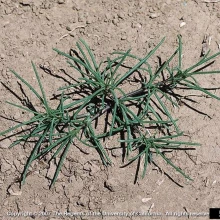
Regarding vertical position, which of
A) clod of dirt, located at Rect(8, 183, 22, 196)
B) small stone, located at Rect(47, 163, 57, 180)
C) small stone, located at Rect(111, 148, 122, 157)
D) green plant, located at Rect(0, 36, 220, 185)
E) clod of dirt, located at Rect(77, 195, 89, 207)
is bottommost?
clod of dirt, located at Rect(77, 195, 89, 207)

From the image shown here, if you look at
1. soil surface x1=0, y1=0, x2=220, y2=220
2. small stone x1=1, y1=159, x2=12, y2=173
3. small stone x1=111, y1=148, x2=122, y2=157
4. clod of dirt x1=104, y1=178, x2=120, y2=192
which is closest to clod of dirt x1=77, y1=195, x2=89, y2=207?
soil surface x1=0, y1=0, x2=220, y2=220

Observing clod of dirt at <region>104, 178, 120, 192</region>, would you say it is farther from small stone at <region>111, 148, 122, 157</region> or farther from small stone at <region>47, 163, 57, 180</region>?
small stone at <region>47, 163, 57, 180</region>

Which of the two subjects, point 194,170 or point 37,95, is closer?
point 37,95

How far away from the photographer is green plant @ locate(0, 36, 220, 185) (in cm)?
181

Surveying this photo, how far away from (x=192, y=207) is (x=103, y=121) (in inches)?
25.6

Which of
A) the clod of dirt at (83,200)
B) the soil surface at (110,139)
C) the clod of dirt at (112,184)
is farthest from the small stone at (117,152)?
the clod of dirt at (83,200)

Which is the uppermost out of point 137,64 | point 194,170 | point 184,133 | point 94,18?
point 94,18

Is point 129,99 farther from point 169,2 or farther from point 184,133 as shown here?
point 169,2

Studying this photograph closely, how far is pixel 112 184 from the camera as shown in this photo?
1918 mm

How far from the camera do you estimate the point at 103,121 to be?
6.35ft

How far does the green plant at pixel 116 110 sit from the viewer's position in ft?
5.93

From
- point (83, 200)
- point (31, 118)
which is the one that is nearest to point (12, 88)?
point (31, 118)

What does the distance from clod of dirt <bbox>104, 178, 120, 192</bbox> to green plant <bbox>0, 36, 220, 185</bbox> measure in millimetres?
100

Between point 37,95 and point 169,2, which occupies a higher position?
point 169,2
